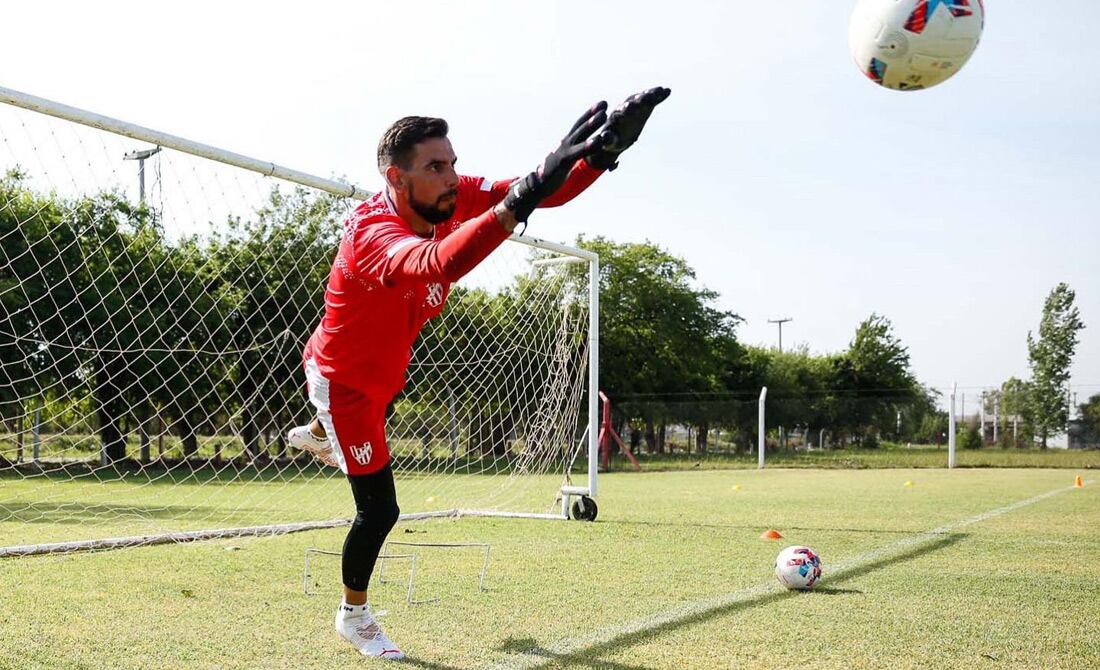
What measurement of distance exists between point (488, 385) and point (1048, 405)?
22169 millimetres

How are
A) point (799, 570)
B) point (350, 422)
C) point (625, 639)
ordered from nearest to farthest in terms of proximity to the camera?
1. point (350, 422)
2. point (625, 639)
3. point (799, 570)

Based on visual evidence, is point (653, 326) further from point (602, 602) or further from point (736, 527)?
point (602, 602)

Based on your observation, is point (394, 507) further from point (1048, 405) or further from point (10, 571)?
point (1048, 405)

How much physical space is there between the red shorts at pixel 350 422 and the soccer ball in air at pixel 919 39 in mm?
3252

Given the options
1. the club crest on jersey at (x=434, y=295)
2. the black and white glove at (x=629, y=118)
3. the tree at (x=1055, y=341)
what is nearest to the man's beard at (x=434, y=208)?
the club crest on jersey at (x=434, y=295)

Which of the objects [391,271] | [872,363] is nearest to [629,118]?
[391,271]

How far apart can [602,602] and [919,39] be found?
348cm

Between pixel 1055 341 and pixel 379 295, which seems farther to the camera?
pixel 1055 341

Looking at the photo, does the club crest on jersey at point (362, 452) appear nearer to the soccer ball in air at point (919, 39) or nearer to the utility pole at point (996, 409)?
the soccer ball in air at point (919, 39)

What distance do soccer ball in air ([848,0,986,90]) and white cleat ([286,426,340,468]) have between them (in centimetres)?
352

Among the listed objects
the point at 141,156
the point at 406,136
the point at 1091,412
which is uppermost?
the point at 141,156

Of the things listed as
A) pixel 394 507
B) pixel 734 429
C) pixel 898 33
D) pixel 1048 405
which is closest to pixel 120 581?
pixel 394 507

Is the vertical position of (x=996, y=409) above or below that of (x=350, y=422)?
above

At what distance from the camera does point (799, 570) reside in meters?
5.83
